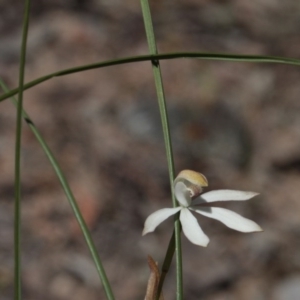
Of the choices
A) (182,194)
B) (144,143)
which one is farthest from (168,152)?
(144,143)

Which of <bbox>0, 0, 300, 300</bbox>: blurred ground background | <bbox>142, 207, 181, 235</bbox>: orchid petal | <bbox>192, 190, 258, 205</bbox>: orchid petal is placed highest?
<bbox>0, 0, 300, 300</bbox>: blurred ground background

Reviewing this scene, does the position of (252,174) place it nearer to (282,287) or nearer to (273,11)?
(282,287)

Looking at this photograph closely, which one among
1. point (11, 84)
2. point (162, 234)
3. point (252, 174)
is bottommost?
point (162, 234)

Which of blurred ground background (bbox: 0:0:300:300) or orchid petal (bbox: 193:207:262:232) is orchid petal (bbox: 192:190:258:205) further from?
blurred ground background (bbox: 0:0:300:300)

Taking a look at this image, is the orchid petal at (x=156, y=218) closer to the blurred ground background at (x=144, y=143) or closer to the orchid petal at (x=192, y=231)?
the orchid petal at (x=192, y=231)

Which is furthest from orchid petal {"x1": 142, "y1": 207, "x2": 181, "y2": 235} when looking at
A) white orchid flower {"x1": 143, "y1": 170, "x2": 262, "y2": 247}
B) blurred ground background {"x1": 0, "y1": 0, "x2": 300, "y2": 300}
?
blurred ground background {"x1": 0, "y1": 0, "x2": 300, "y2": 300}

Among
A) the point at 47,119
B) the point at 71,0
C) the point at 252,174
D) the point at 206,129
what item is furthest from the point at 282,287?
the point at 71,0

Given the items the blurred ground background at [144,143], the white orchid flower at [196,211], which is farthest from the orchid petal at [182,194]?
the blurred ground background at [144,143]
